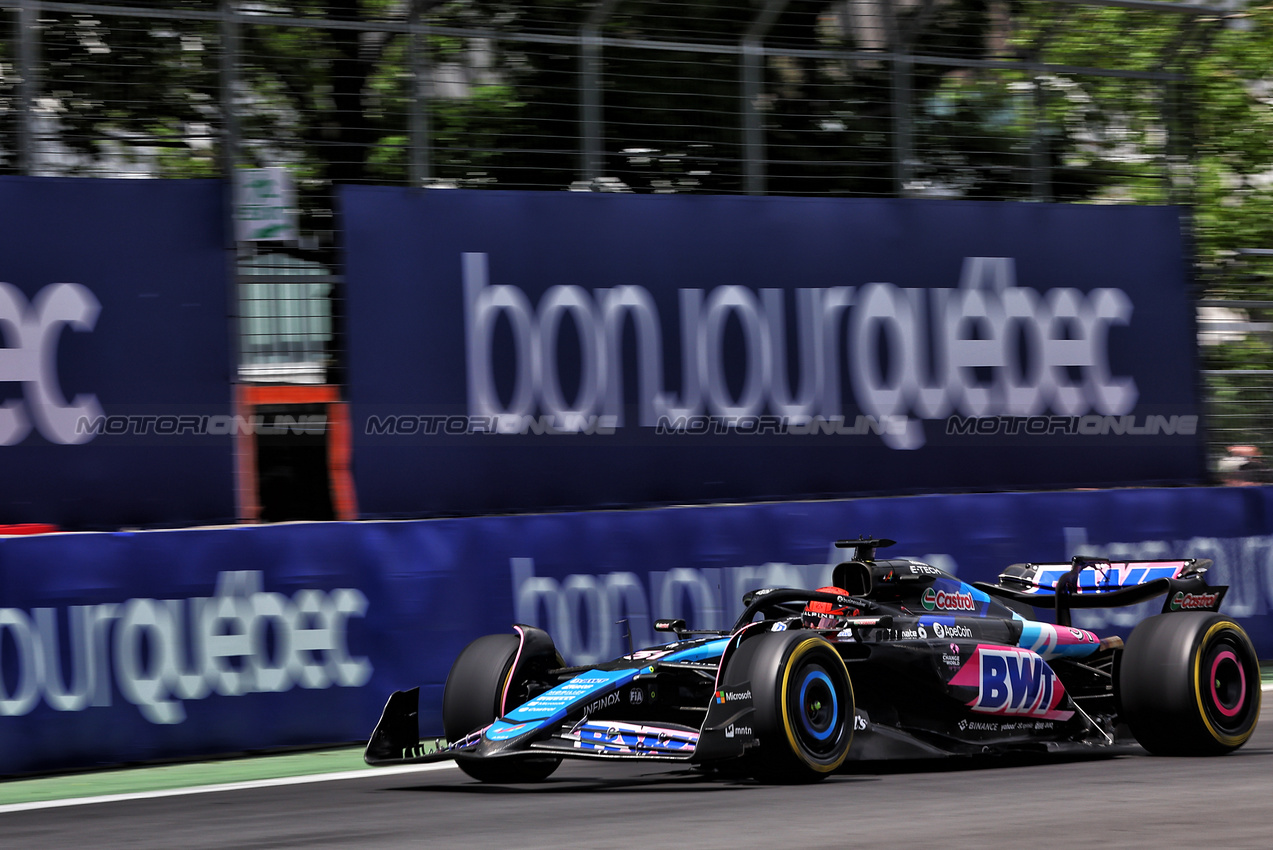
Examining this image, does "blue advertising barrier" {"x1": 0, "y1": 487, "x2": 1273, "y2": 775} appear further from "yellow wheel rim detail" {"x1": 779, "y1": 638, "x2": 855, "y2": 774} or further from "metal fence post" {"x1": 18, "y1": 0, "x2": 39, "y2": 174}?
"yellow wheel rim detail" {"x1": 779, "y1": 638, "x2": 855, "y2": 774}

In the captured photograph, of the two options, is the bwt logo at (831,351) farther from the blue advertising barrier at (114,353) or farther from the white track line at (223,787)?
the white track line at (223,787)

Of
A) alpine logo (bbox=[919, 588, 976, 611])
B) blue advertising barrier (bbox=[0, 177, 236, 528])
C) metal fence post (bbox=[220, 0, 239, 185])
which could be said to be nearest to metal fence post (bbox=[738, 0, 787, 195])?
metal fence post (bbox=[220, 0, 239, 185])

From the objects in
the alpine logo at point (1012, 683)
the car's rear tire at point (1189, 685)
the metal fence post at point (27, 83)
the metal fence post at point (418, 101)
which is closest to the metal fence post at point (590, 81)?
the metal fence post at point (418, 101)

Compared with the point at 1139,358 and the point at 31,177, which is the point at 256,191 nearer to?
the point at 31,177

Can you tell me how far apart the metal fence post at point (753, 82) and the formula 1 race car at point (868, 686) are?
4491 millimetres

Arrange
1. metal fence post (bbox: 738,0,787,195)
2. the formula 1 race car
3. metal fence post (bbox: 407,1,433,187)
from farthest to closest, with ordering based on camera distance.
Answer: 1. metal fence post (bbox: 738,0,787,195)
2. metal fence post (bbox: 407,1,433,187)
3. the formula 1 race car

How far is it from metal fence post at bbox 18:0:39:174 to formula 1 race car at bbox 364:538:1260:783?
441 centimetres

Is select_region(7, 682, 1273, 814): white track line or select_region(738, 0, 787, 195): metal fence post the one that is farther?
select_region(738, 0, 787, 195): metal fence post

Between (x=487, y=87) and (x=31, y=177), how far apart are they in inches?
121

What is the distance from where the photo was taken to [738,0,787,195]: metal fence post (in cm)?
1211

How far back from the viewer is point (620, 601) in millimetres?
10523

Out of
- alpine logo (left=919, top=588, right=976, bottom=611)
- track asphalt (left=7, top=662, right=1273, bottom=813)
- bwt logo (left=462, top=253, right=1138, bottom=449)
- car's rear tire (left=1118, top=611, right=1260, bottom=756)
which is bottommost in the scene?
track asphalt (left=7, top=662, right=1273, bottom=813)

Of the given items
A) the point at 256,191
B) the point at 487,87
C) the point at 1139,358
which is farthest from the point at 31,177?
the point at 1139,358

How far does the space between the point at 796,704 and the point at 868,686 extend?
839mm
